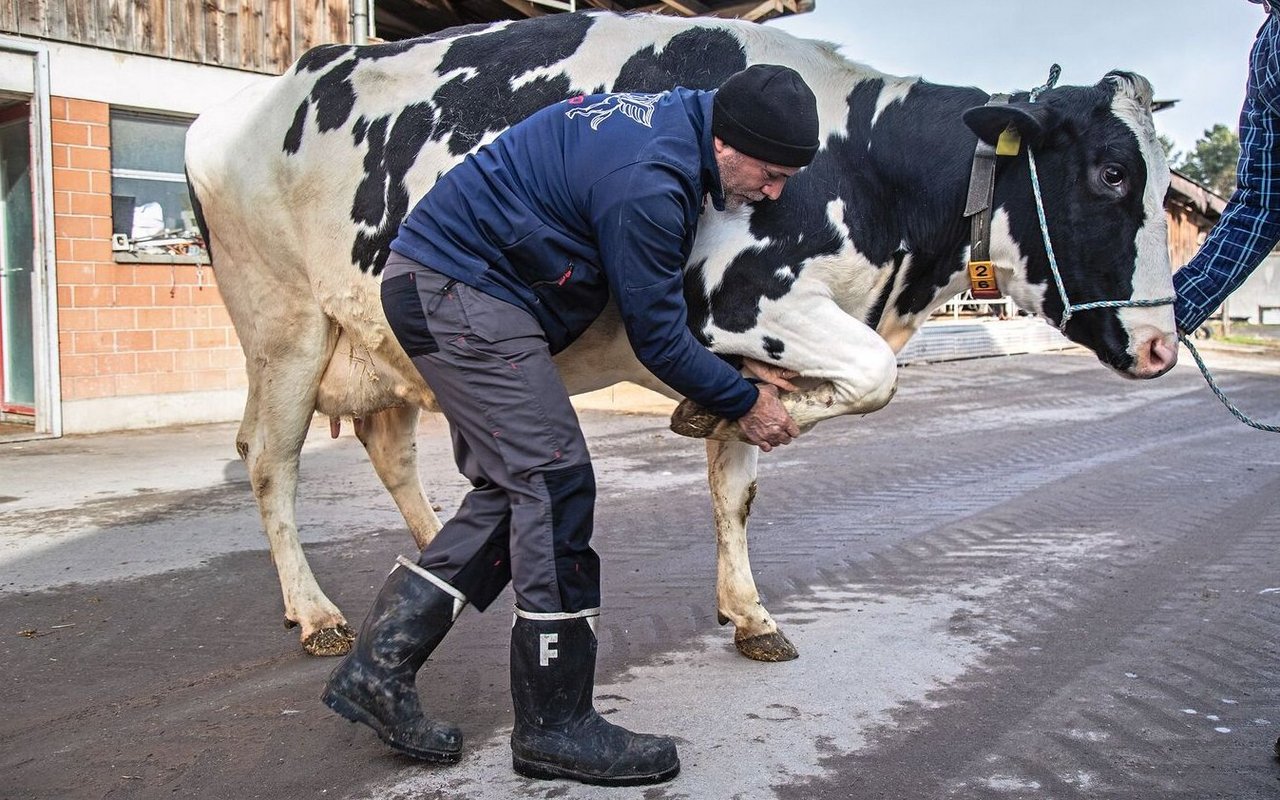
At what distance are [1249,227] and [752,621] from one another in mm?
2154

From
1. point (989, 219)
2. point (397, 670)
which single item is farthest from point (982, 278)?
point (397, 670)

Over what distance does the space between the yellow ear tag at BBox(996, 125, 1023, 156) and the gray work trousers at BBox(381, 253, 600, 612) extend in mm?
1605

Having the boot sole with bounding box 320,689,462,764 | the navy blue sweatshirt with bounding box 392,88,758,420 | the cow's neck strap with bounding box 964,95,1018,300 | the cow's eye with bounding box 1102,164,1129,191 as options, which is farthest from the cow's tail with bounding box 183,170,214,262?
the cow's eye with bounding box 1102,164,1129,191

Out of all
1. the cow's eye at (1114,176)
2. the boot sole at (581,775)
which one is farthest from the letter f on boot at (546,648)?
the cow's eye at (1114,176)

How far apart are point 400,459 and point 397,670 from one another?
2.12 meters

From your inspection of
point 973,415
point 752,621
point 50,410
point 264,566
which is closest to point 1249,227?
point 752,621

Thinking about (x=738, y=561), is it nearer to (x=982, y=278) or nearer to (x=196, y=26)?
(x=982, y=278)

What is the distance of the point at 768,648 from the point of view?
4160 mm

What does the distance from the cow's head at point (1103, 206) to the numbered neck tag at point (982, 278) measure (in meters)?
0.13

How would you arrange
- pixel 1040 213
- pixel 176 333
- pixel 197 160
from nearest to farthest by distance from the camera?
pixel 1040 213 < pixel 197 160 < pixel 176 333

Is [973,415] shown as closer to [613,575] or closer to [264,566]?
[613,575]

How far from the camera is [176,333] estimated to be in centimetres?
1092

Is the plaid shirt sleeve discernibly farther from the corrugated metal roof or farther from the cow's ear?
the corrugated metal roof

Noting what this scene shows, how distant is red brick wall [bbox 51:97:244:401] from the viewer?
1023cm
